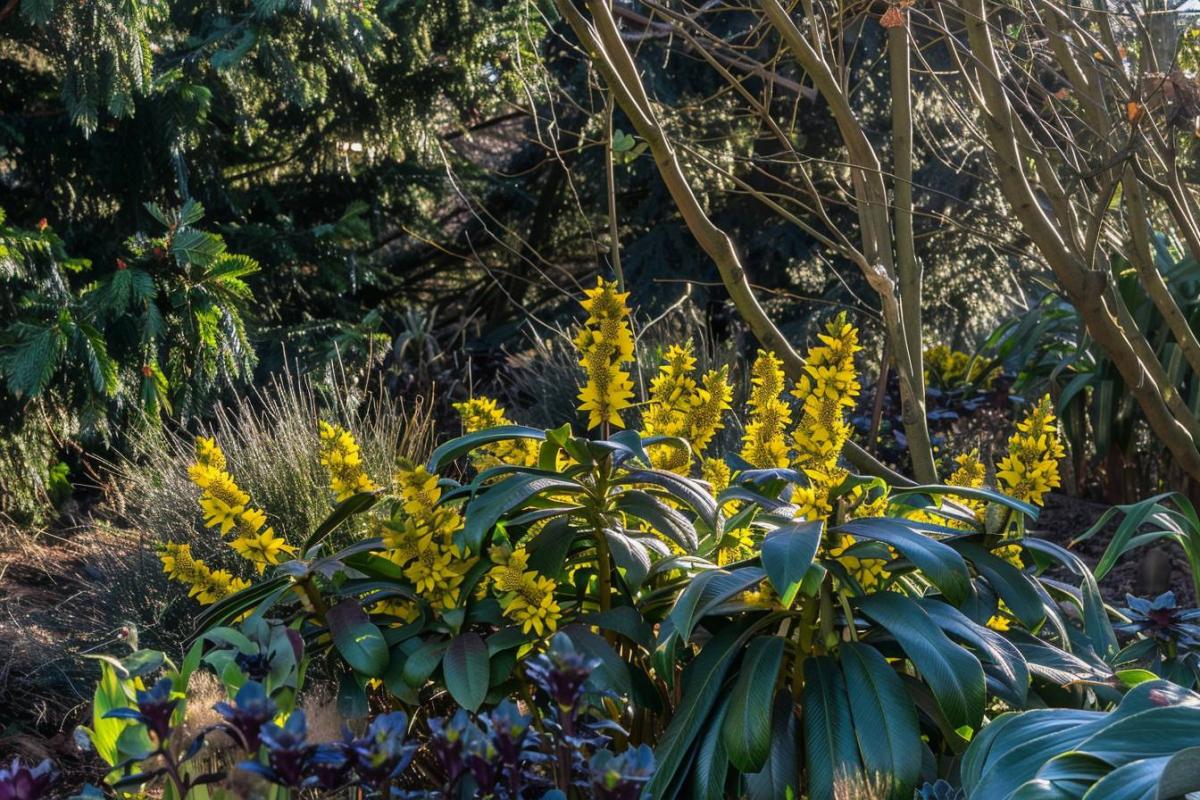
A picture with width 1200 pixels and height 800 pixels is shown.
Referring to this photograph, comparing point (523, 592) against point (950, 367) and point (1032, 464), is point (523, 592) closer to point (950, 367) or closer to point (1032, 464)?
point (1032, 464)

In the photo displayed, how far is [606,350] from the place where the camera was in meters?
2.02

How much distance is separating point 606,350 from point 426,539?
440 mm

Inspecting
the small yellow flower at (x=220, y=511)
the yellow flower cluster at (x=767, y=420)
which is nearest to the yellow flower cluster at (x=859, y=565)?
the yellow flower cluster at (x=767, y=420)

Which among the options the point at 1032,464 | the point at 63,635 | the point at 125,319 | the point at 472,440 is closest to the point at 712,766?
the point at 472,440

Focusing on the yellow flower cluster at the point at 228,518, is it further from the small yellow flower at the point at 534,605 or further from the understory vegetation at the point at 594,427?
the small yellow flower at the point at 534,605

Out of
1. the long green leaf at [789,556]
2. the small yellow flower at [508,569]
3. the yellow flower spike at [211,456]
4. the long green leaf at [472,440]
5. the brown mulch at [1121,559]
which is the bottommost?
the brown mulch at [1121,559]

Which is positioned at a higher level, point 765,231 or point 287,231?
point 287,231

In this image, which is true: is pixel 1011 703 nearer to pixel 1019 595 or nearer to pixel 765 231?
pixel 1019 595

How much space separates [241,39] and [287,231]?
3.75 feet

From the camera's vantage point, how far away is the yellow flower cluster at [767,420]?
234 centimetres

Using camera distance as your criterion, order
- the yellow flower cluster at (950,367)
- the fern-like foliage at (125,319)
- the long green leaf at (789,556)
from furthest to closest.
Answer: the yellow flower cluster at (950,367)
the fern-like foliage at (125,319)
the long green leaf at (789,556)

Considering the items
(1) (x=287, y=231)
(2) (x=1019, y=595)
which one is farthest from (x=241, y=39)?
(2) (x=1019, y=595)

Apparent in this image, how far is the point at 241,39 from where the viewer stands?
18.5 ft

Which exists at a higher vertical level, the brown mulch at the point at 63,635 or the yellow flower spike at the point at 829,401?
the yellow flower spike at the point at 829,401
